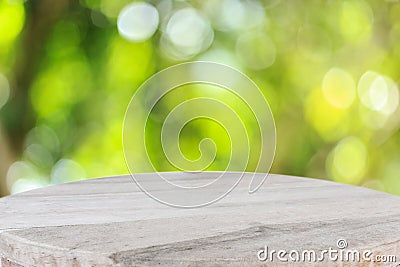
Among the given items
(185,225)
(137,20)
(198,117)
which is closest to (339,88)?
(198,117)

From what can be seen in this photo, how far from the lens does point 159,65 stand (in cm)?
190

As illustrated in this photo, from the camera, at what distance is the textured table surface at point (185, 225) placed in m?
0.64

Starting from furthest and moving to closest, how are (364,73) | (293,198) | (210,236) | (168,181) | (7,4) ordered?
(364,73) < (7,4) < (168,181) < (293,198) < (210,236)

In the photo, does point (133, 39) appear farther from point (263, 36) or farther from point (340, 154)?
point (340, 154)

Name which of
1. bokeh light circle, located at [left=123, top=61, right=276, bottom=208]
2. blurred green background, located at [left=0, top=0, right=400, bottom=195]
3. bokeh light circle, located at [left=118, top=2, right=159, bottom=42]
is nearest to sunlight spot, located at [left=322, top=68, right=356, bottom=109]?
blurred green background, located at [left=0, top=0, right=400, bottom=195]

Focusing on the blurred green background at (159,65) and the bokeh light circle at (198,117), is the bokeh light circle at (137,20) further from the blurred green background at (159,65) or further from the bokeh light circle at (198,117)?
the bokeh light circle at (198,117)

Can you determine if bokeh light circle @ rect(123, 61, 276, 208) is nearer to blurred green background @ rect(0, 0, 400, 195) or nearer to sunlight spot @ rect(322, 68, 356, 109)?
blurred green background @ rect(0, 0, 400, 195)

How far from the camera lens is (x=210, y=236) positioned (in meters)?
0.70

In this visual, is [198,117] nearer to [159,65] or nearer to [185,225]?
[159,65]

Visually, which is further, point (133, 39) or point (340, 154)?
point (340, 154)

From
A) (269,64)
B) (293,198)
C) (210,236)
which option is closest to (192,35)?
(269,64)

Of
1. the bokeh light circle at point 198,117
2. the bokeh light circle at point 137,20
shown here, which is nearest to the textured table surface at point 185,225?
the bokeh light circle at point 198,117

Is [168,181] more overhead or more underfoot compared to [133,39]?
more underfoot

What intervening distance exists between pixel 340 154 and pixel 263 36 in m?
0.48
